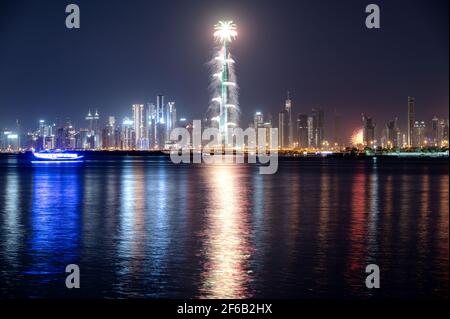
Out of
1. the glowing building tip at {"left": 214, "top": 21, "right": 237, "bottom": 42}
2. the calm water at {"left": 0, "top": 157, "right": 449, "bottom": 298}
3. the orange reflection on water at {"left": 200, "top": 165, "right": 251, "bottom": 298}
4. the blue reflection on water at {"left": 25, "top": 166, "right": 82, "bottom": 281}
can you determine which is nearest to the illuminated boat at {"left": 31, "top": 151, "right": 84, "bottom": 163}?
the glowing building tip at {"left": 214, "top": 21, "right": 237, "bottom": 42}

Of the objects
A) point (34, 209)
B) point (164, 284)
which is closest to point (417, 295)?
point (164, 284)

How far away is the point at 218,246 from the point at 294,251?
2.17 m

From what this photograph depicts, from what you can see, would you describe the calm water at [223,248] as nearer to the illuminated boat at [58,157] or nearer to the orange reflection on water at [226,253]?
the orange reflection on water at [226,253]

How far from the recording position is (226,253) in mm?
17688

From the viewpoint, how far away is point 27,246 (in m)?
19.1

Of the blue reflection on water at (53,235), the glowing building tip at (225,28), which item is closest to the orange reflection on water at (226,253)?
the blue reflection on water at (53,235)

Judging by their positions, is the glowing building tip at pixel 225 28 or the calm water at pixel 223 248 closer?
the calm water at pixel 223 248

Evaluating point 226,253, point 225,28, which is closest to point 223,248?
point 226,253

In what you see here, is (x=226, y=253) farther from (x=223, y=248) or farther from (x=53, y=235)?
(x=53, y=235)

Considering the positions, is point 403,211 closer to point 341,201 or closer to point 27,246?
point 341,201

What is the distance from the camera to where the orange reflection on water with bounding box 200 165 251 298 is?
13.6 meters

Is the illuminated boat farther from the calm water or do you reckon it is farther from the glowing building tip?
the calm water

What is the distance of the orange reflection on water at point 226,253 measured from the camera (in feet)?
44.7
